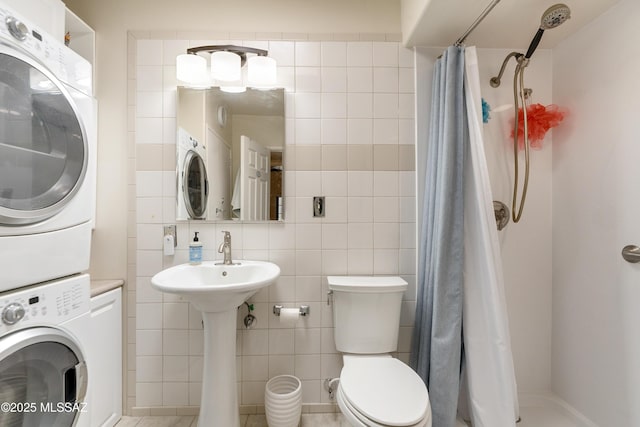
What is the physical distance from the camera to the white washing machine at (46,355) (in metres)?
0.79

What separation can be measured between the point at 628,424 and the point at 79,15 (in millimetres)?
3396

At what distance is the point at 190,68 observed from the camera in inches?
57.2

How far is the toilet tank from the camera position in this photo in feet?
4.52

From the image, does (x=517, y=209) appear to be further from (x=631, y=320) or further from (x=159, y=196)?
(x=159, y=196)

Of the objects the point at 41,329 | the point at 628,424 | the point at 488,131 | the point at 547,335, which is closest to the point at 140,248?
the point at 41,329

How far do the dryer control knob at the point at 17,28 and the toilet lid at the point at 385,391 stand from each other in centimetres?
162

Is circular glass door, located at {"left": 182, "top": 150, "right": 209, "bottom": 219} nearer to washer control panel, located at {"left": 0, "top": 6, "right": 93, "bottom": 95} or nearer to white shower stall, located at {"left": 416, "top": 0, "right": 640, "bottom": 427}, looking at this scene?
washer control panel, located at {"left": 0, "top": 6, "right": 93, "bottom": 95}

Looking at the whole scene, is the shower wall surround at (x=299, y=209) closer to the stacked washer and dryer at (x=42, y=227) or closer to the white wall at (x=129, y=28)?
the white wall at (x=129, y=28)

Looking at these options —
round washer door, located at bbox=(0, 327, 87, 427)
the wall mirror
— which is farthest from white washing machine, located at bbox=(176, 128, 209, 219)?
round washer door, located at bbox=(0, 327, 87, 427)

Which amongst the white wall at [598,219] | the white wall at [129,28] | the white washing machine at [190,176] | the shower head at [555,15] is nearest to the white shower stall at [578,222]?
the white wall at [598,219]

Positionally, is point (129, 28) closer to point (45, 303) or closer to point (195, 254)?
point (195, 254)

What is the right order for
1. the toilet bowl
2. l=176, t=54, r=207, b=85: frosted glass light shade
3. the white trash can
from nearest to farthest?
the toilet bowl < the white trash can < l=176, t=54, r=207, b=85: frosted glass light shade

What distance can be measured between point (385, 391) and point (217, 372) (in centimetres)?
76

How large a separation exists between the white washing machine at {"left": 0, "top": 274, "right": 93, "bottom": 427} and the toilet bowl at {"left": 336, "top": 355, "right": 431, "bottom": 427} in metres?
0.96
